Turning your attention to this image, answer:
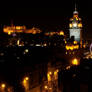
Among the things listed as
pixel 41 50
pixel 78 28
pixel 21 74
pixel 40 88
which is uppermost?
pixel 78 28

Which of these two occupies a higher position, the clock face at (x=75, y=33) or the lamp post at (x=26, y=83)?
the clock face at (x=75, y=33)

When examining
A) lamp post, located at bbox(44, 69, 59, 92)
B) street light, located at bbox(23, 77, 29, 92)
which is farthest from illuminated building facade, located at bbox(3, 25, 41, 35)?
street light, located at bbox(23, 77, 29, 92)

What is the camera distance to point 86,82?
15898mm

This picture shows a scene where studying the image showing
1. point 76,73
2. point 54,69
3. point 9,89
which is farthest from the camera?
point 54,69

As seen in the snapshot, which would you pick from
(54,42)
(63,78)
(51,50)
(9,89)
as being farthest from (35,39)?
(63,78)

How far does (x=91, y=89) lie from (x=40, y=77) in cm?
1246

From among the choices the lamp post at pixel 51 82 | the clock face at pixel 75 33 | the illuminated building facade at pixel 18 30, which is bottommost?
the lamp post at pixel 51 82

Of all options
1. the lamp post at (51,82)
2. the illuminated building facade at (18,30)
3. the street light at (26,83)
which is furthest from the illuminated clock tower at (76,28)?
the street light at (26,83)

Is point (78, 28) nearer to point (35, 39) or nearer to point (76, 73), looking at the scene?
point (35, 39)

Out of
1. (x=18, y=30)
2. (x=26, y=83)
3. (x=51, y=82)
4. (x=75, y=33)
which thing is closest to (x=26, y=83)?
(x=26, y=83)

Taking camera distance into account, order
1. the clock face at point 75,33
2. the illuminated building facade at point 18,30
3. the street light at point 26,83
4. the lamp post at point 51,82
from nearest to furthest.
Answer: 1. the street light at point 26,83
2. the lamp post at point 51,82
3. the clock face at point 75,33
4. the illuminated building facade at point 18,30

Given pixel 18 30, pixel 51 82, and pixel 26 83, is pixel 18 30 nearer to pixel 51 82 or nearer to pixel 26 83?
pixel 51 82

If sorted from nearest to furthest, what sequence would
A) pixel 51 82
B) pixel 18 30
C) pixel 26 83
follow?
pixel 26 83
pixel 51 82
pixel 18 30

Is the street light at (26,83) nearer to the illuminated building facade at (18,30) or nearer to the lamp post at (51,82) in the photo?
the lamp post at (51,82)
